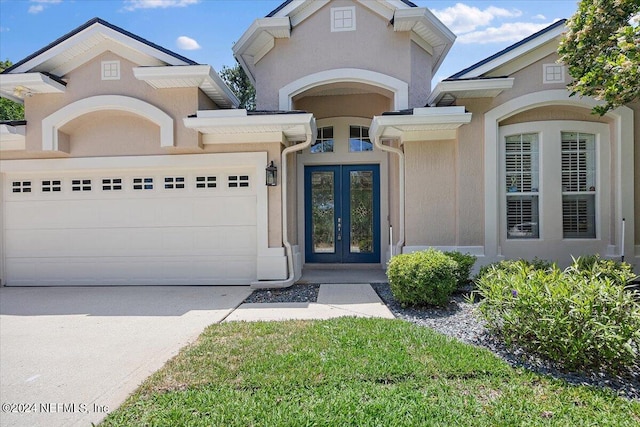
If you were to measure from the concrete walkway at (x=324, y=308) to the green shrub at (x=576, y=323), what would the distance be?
2.05 metres

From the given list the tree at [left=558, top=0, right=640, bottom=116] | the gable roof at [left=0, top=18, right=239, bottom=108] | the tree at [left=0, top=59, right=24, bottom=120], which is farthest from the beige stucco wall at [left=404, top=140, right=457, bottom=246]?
the tree at [left=0, top=59, right=24, bottom=120]

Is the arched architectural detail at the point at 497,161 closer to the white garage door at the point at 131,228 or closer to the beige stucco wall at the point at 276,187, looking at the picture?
the beige stucco wall at the point at 276,187

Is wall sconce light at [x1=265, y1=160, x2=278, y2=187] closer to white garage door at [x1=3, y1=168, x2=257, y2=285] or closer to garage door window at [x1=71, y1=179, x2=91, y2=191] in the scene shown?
white garage door at [x1=3, y1=168, x2=257, y2=285]

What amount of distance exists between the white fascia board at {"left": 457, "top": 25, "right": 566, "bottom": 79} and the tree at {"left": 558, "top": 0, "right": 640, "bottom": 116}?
0.65 metres

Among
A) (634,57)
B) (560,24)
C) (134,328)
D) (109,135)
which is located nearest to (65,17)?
(109,135)

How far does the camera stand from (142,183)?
891 cm

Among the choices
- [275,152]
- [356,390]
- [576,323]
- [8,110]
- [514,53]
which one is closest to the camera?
[356,390]

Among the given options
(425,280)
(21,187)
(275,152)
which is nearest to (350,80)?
(275,152)

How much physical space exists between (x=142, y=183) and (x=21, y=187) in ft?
10.3

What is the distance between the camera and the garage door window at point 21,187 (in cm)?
909

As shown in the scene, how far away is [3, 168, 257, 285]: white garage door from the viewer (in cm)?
876

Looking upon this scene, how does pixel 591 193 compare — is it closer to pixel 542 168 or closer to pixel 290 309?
pixel 542 168

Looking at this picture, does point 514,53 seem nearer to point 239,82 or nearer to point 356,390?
point 356,390

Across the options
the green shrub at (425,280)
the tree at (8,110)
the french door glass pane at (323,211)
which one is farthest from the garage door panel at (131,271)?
the tree at (8,110)
